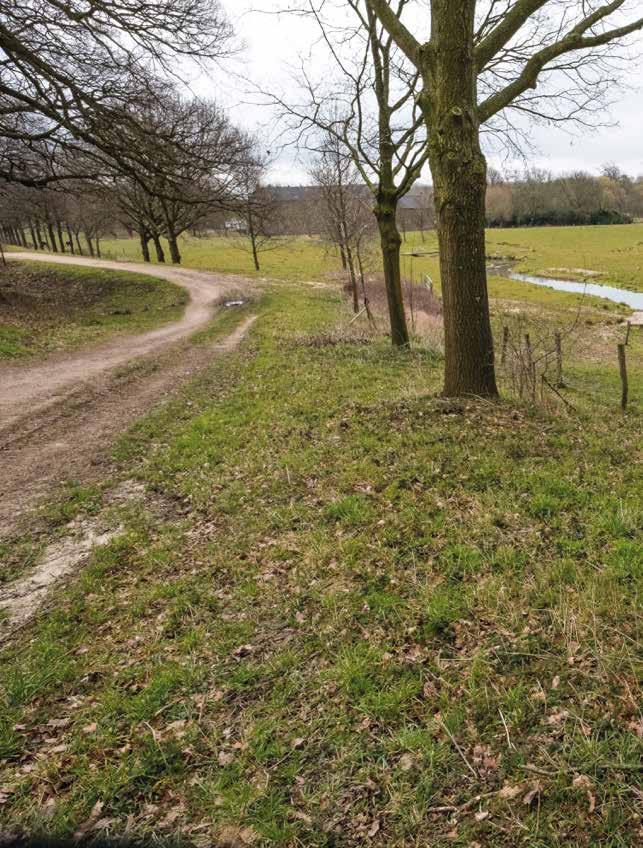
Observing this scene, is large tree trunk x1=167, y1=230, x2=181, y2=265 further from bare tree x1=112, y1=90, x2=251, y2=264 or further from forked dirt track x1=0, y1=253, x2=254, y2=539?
bare tree x1=112, y1=90, x2=251, y2=264

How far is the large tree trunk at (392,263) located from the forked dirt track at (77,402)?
5.30m

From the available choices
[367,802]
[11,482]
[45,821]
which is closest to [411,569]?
[367,802]

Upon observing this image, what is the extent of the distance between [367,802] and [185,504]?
4.16 meters

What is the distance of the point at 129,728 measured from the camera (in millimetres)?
3244

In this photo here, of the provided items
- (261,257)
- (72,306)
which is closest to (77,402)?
(72,306)

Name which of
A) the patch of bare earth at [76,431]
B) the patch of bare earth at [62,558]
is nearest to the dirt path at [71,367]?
the patch of bare earth at [76,431]

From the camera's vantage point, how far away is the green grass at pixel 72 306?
1602cm

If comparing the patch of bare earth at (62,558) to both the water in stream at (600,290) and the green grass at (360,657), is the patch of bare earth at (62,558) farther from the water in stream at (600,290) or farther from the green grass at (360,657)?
the water in stream at (600,290)

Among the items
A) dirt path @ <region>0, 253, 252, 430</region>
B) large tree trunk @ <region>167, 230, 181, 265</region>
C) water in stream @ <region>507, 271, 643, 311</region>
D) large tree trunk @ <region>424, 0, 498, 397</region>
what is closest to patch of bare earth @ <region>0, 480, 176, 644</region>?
dirt path @ <region>0, 253, 252, 430</region>

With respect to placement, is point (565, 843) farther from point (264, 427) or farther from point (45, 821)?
point (264, 427)

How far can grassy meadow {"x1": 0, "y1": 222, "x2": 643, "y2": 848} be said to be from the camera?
2.62 m

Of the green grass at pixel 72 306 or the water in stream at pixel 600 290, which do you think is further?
the water in stream at pixel 600 290

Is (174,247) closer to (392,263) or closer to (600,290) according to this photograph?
(600,290)

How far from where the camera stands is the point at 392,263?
13414mm
